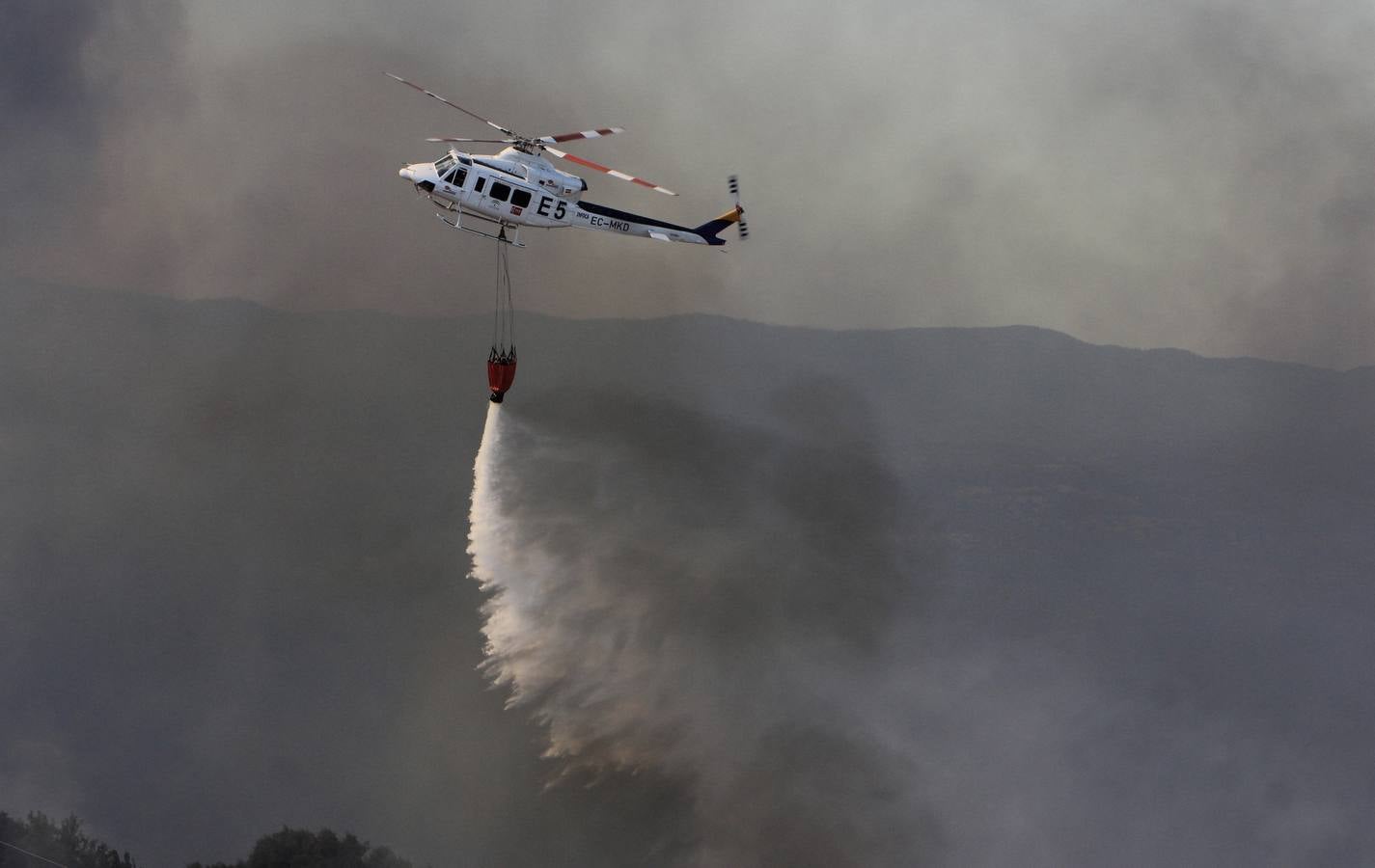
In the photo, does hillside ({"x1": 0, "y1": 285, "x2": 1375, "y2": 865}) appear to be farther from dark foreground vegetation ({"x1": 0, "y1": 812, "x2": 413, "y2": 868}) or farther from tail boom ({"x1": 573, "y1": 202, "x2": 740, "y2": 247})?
tail boom ({"x1": 573, "y1": 202, "x2": 740, "y2": 247})

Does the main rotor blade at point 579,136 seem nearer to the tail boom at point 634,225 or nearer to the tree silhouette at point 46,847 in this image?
the tail boom at point 634,225

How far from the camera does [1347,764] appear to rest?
360ft

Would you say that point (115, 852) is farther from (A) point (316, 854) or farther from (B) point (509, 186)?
(B) point (509, 186)

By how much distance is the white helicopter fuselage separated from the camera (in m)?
45.3

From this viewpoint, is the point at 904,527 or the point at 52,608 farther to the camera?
the point at 904,527

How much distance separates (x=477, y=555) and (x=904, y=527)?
103 m

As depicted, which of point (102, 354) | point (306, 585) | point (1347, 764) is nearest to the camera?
point (1347, 764)

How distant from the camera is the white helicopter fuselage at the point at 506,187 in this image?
45344 mm

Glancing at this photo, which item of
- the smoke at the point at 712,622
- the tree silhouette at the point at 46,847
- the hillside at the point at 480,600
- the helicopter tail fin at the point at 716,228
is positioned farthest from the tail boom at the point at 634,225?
the tree silhouette at the point at 46,847

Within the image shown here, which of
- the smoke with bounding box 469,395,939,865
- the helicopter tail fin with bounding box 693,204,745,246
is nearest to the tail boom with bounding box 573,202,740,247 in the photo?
the helicopter tail fin with bounding box 693,204,745,246

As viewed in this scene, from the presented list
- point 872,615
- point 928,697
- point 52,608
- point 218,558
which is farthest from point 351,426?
point 928,697

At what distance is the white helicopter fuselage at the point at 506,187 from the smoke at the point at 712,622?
587 inches

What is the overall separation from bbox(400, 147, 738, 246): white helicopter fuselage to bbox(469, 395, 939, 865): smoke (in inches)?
587

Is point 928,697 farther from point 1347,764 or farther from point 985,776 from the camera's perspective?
point 1347,764
